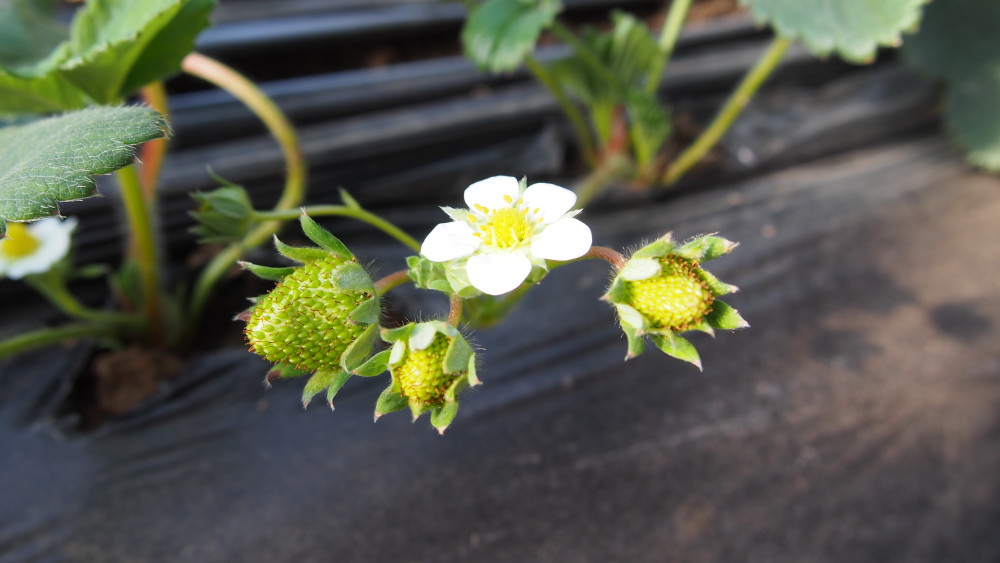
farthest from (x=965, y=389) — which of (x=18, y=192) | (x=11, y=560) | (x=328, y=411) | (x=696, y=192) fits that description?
(x=11, y=560)

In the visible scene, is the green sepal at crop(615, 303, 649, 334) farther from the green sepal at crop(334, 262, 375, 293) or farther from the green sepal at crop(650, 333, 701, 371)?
the green sepal at crop(334, 262, 375, 293)

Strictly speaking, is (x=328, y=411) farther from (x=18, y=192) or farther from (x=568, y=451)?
(x=18, y=192)

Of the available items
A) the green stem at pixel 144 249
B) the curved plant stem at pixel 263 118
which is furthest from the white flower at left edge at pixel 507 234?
the green stem at pixel 144 249

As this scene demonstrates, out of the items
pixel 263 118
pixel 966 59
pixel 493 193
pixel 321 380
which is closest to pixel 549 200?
pixel 493 193

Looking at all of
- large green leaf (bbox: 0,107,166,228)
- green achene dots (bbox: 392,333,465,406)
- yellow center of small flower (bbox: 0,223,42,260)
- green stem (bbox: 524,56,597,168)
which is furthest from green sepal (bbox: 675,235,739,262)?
yellow center of small flower (bbox: 0,223,42,260)

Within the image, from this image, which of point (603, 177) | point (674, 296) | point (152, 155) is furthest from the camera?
point (603, 177)

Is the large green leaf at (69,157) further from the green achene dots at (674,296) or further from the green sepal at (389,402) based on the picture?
the green achene dots at (674,296)

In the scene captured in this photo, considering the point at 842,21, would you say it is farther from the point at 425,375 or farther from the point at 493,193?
the point at 425,375
